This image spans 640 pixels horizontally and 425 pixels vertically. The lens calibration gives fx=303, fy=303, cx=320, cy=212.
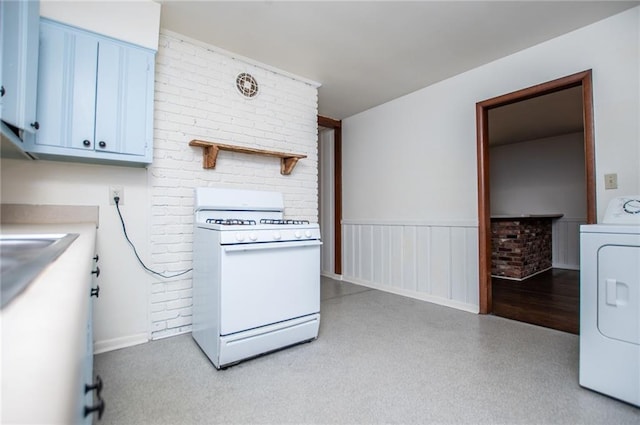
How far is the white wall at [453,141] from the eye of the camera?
2145 mm

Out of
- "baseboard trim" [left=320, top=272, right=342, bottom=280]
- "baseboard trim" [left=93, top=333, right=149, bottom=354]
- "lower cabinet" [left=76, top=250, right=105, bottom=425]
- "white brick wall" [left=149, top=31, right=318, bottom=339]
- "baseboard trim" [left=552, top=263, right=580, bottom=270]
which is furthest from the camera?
"baseboard trim" [left=552, top=263, right=580, bottom=270]

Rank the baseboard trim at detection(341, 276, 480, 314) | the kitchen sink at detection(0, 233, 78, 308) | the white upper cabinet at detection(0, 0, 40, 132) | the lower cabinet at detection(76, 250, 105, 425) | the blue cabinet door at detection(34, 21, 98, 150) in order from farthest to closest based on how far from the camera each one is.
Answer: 1. the baseboard trim at detection(341, 276, 480, 314)
2. the blue cabinet door at detection(34, 21, 98, 150)
3. the white upper cabinet at detection(0, 0, 40, 132)
4. the lower cabinet at detection(76, 250, 105, 425)
5. the kitchen sink at detection(0, 233, 78, 308)

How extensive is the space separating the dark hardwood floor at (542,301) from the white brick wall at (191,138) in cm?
243

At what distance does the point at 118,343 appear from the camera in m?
2.16

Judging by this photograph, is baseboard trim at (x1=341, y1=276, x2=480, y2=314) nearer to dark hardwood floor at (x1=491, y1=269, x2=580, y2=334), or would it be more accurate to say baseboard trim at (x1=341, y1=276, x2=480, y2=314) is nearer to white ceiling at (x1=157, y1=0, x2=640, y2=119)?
dark hardwood floor at (x1=491, y1=269, x2=580, y2=334)

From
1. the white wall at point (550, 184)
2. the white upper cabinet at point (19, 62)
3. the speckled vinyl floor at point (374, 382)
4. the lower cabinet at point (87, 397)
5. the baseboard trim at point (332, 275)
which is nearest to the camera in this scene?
the lower cabinet at point (87, 397)

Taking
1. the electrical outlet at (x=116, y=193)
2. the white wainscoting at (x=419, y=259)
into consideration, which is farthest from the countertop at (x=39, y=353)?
the white wainscoting at (x=419, y=259)

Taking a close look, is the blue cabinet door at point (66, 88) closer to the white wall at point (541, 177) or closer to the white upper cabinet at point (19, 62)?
the white upper cabinet at point (19, 62)

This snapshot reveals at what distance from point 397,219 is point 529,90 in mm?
1777

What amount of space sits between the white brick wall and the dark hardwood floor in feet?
7.98

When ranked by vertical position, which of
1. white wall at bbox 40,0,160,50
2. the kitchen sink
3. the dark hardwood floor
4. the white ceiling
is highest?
the white ceiling

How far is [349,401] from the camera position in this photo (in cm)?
152

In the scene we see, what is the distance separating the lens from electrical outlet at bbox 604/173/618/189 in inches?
83.8

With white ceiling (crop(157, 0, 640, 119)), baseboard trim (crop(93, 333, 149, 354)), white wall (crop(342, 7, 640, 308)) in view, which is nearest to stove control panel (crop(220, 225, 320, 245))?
baseboard trim (crop(93, 333, 149, 354))
